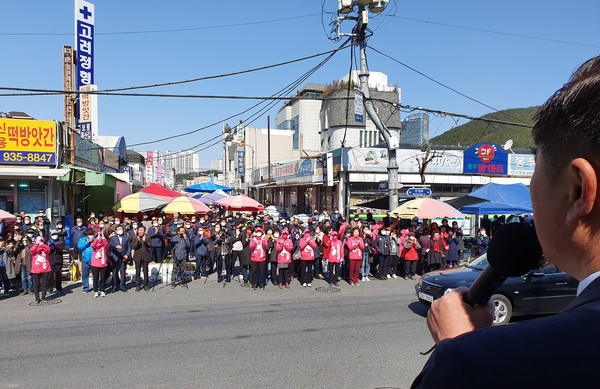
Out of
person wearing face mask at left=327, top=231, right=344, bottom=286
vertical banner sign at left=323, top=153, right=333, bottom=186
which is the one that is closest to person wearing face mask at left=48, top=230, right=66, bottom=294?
person wearing face mask at left=327, top=231, right=344, bottom=286

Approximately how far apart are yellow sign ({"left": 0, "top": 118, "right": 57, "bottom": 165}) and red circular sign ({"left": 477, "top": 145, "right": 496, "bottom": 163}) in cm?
2221

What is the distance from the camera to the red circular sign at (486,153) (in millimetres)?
24047

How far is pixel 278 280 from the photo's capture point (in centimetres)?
1189

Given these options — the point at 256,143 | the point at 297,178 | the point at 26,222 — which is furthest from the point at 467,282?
the point at 256,143

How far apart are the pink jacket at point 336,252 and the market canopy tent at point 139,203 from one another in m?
8.72


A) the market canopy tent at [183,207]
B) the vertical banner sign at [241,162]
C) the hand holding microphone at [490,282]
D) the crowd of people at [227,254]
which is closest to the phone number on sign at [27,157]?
the crowd of people at [227,254]

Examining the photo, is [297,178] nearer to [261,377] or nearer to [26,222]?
[26,222]

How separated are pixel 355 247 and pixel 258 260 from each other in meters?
2.96

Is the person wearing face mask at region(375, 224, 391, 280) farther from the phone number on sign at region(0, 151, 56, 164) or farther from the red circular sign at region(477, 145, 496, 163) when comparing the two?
the red circular sign at region(477, 145, 496, 163)

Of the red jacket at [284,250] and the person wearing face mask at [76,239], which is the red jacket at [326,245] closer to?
the red jacket at [284,250]

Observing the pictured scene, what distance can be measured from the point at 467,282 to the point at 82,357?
677 cm

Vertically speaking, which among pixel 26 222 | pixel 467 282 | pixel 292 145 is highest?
pixel 292 145

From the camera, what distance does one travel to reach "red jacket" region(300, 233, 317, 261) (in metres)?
11.8

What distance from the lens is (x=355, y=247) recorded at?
475 inches
